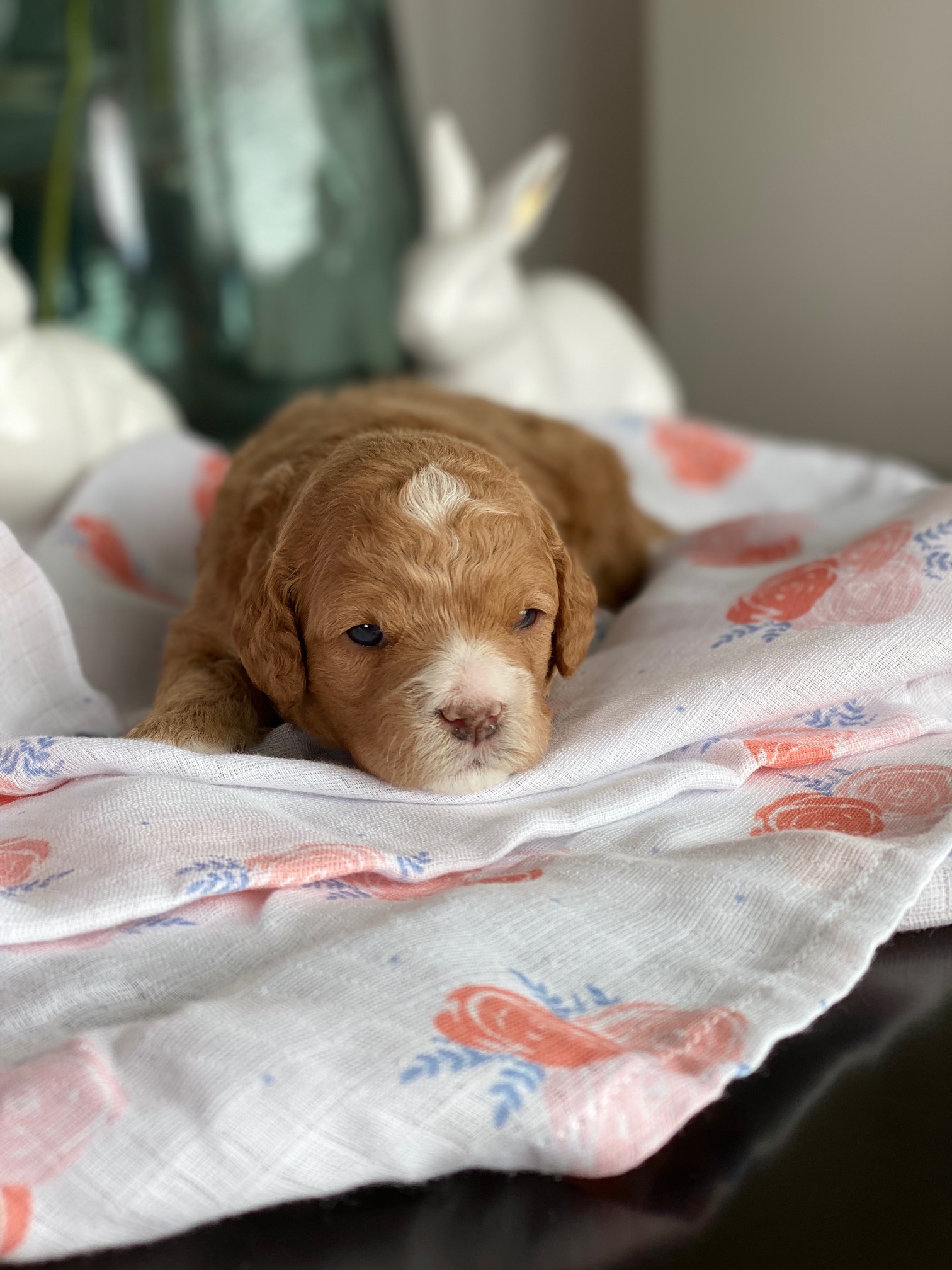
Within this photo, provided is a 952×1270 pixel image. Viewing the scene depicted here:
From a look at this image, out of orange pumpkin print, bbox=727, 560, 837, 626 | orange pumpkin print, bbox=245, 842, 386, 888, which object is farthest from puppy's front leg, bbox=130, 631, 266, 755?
orange pumpkin print, bbox=727, 560, 837, 626

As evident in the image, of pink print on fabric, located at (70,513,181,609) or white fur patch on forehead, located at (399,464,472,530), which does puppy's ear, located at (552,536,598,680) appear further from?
pink print on fabric, located at (70,513,181,609)

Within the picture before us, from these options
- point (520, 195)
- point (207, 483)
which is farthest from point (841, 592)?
point (520, 195)

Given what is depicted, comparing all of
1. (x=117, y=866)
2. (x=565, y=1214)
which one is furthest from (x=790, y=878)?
(x=117, y=866)

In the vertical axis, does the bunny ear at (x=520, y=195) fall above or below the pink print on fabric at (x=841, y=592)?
above

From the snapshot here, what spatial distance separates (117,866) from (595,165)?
471 centimetres

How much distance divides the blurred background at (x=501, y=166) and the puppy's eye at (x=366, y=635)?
82.4 inches

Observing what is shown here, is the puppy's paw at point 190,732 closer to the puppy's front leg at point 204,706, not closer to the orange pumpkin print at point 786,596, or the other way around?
the puppy's front leg at point 204,706

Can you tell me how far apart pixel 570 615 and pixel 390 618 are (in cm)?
27

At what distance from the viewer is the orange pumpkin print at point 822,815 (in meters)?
1.48

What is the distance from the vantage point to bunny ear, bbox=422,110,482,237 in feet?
11.1

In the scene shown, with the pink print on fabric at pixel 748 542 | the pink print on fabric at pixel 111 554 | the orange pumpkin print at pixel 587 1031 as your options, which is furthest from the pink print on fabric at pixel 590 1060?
the pink print on fabric at pixel 111 554

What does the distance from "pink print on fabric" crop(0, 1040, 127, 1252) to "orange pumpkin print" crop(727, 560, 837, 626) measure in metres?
1.12

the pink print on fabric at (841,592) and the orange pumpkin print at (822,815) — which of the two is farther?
the pink print on fabric at (841,592)

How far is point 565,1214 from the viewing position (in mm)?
1002
